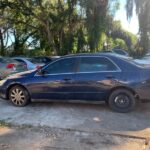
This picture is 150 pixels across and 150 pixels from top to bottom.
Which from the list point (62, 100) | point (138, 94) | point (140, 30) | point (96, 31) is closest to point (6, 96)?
point (62, 100)

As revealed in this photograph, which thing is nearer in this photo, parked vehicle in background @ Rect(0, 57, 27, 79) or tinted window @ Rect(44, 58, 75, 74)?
tinted window @ Rect(44, 58, 75, 74)

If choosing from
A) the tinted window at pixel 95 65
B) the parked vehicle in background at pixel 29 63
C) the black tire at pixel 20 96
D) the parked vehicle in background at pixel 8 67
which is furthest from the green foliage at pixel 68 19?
the black tire at pixel 20 96

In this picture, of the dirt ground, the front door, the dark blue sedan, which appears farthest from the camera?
the front door

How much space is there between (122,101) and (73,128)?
→ 1.75 m

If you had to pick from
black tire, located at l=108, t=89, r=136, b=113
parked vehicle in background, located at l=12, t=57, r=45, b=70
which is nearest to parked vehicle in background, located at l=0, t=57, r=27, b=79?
parked vehicle in background, located at l=12, t=57, r=45, b=70

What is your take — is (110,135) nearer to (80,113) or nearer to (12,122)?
(80,113)

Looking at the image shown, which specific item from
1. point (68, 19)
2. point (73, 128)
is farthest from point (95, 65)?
point (68, 19)

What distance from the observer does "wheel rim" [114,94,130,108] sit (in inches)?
293

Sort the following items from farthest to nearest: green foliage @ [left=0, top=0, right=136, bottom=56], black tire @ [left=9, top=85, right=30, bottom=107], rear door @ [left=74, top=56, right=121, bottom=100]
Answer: green foliage @ [left=0, top=0, right=136, bottom=56] < black tire @ [left=9, top=85, right=30, bottom=107] < rear door @ [left=74, top=56, right=121, bottom=100]

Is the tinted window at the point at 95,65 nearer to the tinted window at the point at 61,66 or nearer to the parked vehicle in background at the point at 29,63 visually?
the tinted window at the point at 61,66

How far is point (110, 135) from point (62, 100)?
7.64ft

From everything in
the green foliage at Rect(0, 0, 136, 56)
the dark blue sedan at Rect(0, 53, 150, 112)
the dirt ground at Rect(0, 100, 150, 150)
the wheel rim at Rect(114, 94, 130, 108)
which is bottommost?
the dirt ground at Rect(0, 100, 150, 150)

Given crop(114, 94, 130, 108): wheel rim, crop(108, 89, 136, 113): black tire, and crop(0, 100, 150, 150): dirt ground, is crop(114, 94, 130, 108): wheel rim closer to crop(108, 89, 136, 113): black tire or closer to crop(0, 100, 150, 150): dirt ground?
crop(108, 89, 136, 113): black tire

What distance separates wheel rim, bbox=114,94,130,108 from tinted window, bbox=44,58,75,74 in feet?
4.65
